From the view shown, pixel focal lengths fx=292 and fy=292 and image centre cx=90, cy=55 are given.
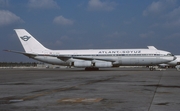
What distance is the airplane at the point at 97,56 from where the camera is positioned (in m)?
43.5

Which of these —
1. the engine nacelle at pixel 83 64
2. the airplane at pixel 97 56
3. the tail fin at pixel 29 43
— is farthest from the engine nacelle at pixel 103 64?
the tail fin at pixel 29 43

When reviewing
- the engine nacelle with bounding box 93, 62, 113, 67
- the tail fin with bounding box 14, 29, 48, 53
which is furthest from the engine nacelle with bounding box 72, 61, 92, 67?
the tail fin with bounding box 14, 29, 48, 53

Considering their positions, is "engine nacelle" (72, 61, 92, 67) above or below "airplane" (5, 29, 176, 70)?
below

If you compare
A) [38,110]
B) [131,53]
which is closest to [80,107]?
[38,110]

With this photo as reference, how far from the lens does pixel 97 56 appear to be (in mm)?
44938

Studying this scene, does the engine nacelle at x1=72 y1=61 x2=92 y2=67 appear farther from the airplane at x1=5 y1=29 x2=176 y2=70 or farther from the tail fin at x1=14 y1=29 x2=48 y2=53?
the tail fin at x1=14 y1=29 x2=48 y2=53

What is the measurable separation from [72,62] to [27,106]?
123 ft

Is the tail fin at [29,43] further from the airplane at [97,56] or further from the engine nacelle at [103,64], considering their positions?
the engine nacelle at [103,64]

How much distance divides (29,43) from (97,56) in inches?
461

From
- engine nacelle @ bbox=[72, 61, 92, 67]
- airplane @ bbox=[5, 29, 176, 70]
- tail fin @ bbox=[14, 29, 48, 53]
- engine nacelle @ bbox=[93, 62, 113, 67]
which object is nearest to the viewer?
engine nacelle @ bbox=[93, 62, 113, 67]

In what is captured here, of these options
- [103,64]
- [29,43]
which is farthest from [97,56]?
[29,43]

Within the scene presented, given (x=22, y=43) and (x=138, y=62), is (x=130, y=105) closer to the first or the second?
(x=138, y=62)

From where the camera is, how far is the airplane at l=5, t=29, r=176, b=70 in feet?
143

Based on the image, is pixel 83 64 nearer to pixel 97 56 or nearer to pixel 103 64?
pixel 97 56
